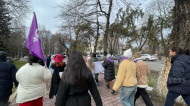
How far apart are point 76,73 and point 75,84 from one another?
0.51ft

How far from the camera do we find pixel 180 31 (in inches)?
139

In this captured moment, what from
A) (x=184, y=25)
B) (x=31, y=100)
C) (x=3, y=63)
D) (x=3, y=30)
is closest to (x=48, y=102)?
(x=31, y=100)

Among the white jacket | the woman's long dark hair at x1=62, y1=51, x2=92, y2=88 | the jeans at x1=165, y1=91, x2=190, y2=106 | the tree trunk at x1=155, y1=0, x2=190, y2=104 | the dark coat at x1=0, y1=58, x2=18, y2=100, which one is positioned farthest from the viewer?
the tree trunk at x1=155, y1=0, x2=190, y2=104

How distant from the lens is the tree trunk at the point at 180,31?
330cm

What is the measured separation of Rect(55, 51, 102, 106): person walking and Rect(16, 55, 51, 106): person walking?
2.84 ft

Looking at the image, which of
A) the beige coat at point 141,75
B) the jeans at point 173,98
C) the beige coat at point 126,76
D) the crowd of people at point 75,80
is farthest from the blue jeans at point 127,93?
the jeans at point 173,98

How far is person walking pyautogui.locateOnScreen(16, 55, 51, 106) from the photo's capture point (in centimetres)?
207

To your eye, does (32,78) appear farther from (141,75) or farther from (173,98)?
(173,98)

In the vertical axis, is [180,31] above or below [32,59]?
above

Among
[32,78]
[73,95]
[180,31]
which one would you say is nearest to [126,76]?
[73,95]

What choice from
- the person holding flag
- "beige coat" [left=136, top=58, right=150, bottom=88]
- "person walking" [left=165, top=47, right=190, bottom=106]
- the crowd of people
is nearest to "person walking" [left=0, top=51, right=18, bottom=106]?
the crowd of people

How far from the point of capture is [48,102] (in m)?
3.66

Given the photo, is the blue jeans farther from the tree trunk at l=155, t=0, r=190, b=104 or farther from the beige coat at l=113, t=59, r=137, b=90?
the tree trunk at l=155, t=0, r=190, b=104

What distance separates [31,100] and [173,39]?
4.68m
